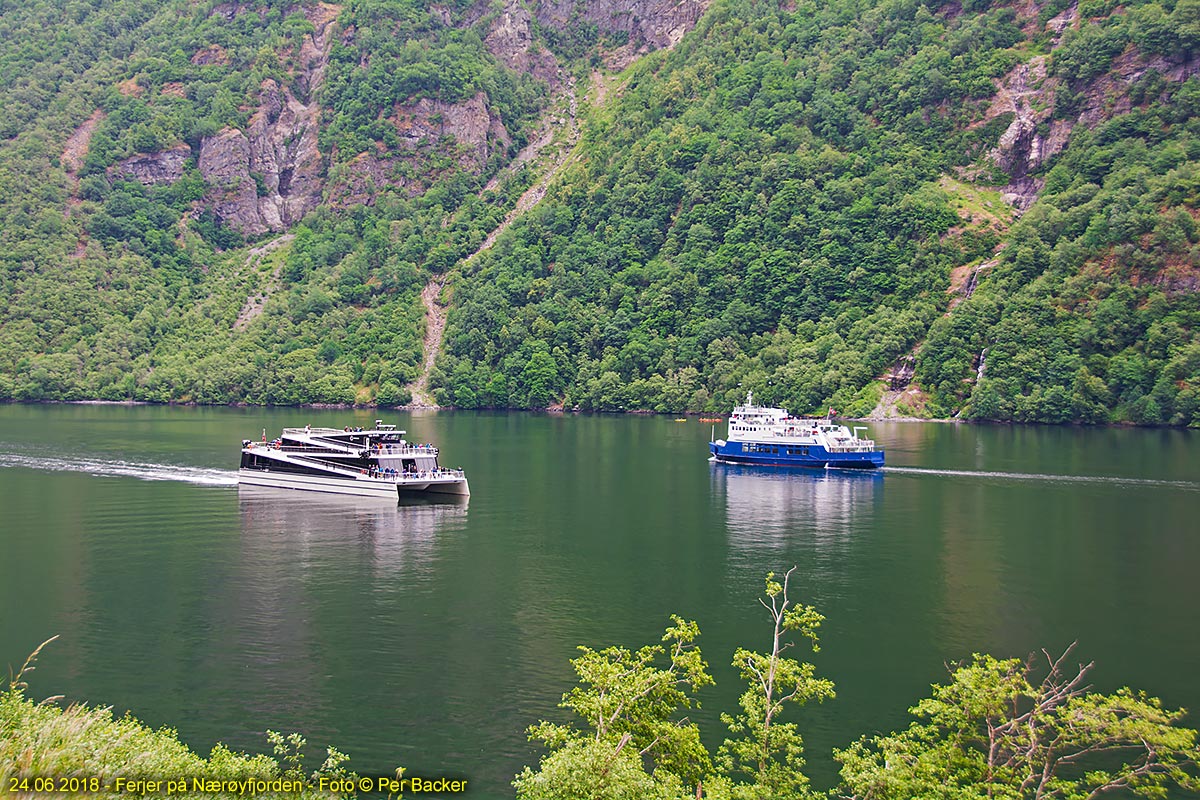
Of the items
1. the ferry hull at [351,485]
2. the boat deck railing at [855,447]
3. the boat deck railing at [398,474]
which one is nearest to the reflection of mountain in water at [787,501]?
the boat deck railing at [855,447]

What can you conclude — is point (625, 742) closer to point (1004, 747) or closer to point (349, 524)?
point (1004, 747)

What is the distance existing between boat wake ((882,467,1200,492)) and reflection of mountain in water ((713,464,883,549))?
6.45 metres

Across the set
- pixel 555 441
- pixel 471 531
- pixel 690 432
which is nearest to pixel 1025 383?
pixel 690 432

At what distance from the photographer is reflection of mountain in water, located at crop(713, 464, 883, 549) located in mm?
83688

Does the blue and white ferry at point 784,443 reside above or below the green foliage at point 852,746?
above

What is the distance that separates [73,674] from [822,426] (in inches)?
4349

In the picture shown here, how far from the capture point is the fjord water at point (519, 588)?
4294 centimetres

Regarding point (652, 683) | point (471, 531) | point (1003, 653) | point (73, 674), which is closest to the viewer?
point (652, 683)

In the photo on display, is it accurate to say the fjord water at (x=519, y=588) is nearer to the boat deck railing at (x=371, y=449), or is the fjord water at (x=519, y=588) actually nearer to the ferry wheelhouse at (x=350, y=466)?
the ferry wheelhouse at (x=350, y=466)

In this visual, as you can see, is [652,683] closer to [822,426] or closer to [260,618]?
[260,618]

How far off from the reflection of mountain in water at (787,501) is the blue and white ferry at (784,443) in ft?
10.1

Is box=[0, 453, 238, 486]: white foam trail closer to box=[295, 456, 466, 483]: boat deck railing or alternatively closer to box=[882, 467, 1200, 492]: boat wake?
box=[295, 456, 466, 483]: boat deck railing

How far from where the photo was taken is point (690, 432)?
19138cm

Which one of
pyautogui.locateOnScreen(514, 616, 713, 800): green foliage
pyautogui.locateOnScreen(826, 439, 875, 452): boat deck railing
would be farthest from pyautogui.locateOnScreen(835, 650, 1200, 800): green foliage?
pyautogui.locateOnScreen(826, 439, 875, 452): boat deck railing
